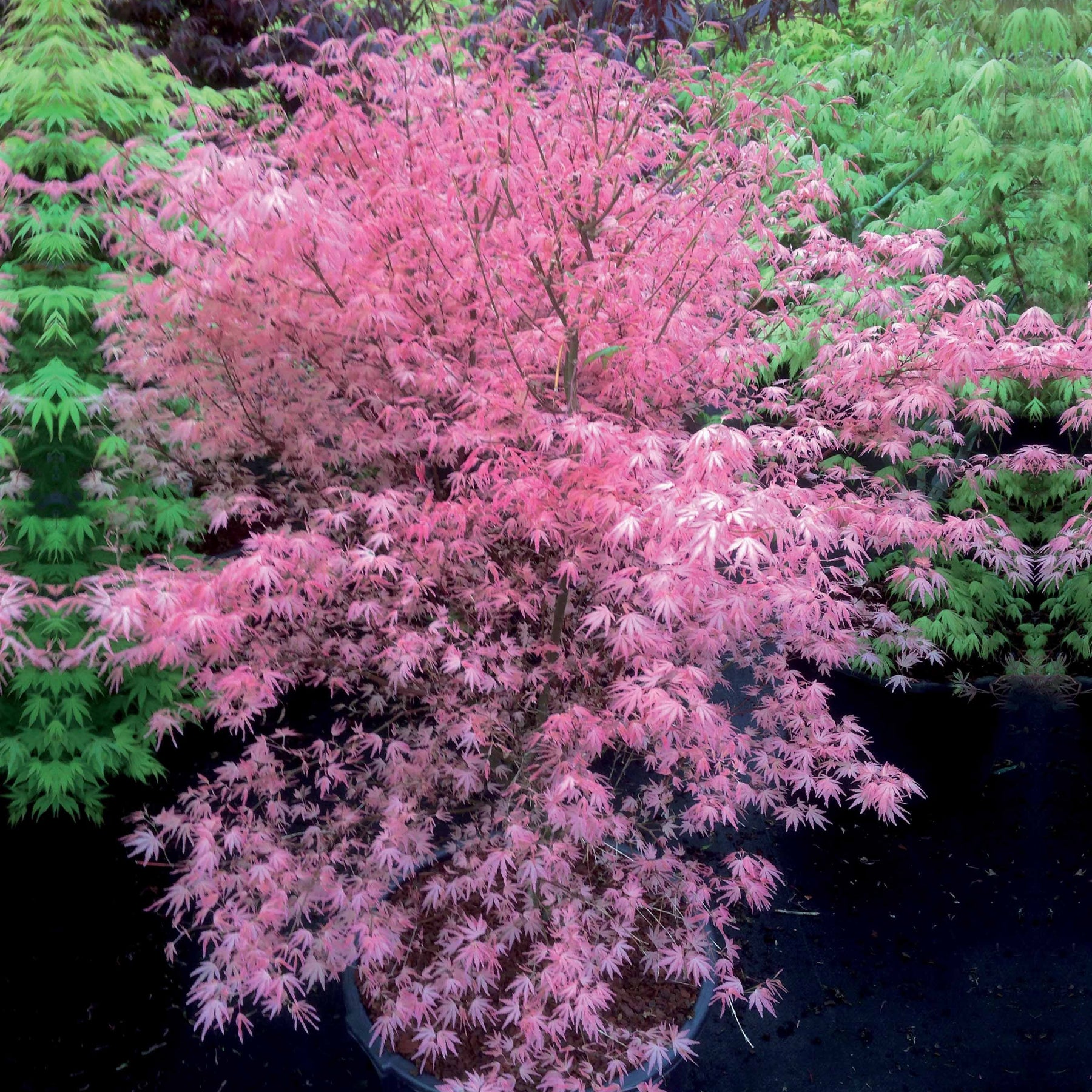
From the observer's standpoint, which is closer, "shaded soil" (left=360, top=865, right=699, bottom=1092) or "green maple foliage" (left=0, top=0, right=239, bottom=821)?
"shaded soil" (left=360, top=865, right=699, bottom=1092)

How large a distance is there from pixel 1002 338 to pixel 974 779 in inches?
114

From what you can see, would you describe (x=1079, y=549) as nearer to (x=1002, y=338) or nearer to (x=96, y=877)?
(x=1002, y=338)

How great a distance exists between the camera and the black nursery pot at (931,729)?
4.58 meters

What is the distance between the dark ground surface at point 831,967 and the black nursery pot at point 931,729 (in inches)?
1.4

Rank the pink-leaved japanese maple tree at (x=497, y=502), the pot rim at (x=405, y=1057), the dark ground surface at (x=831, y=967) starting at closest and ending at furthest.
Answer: the pink-leaved japanese maple tree at (x=497, y=502), the pot rim at (x=405, y=1057), the dark ground surface at (x=831, y=967)

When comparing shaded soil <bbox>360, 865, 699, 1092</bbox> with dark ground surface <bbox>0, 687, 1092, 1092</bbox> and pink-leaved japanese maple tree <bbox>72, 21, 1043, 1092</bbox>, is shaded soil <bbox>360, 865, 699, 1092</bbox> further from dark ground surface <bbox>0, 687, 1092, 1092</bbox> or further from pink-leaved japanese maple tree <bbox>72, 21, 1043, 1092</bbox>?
dark ground surface <bbox>0, 687, 1092, 1092</bbox>

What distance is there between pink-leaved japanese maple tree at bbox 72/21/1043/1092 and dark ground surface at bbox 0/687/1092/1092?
1.98ft

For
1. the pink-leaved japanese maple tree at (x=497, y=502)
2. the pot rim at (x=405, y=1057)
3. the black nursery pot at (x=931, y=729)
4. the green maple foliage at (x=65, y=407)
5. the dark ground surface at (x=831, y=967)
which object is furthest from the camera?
the black nursery pot at (x=931, y=729)

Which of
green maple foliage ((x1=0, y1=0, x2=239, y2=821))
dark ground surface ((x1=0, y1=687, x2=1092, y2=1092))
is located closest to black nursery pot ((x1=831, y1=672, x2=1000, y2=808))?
dark ground surface ((x1=0, y1=687, x2=1092, y2=1092))

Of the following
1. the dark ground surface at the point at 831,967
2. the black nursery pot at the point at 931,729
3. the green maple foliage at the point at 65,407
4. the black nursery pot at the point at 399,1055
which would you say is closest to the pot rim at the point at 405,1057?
the black nursery pot at the point at 399,1055

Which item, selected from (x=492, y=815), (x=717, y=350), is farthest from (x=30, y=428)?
(x=717, y=350)

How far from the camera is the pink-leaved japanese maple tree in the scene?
6.59 ft

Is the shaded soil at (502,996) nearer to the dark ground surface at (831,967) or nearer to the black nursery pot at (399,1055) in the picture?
the black nursery pot at (399,1055)

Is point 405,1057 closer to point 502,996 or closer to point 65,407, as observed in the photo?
point 502,996
